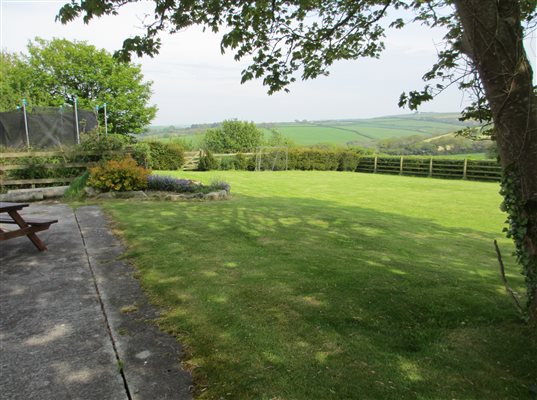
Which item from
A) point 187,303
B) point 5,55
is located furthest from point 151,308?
point 5,55

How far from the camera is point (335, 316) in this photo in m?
3.37

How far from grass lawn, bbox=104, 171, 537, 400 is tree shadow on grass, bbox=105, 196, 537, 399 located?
1 cm

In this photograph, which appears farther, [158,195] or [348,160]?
[348,160]

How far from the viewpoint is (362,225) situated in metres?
8.25

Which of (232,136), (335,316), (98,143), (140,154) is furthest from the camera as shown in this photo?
(232,136)

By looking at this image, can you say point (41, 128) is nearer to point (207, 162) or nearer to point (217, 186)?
point (217, 186)

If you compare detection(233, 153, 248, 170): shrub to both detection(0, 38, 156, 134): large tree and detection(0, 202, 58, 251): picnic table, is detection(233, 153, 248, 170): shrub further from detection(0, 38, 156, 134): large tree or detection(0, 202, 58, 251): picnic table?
detection(0, 202, 58, 251): picnic table

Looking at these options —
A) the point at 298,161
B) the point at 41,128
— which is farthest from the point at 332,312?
the point at 298,161

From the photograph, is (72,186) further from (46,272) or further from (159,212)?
(46,272)

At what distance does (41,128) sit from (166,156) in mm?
12024

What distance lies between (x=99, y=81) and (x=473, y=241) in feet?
94.9

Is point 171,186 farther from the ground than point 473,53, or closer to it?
closer to it

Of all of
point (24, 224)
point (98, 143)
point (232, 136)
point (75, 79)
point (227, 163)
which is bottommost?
point (227, 163)

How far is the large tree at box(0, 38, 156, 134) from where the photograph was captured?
91.9 ft
